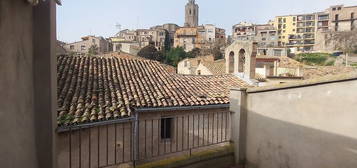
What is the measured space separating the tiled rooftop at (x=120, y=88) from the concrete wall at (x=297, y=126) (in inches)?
211

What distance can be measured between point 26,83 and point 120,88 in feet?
27.9

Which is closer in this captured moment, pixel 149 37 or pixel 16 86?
pixel 16 86

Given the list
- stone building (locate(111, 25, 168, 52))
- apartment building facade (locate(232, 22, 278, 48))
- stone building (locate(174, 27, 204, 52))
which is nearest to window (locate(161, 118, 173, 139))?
stone building (locate(174, 27, 204, 52))

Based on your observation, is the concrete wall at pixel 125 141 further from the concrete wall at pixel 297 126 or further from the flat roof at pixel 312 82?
the flat roof at pixel 312 82

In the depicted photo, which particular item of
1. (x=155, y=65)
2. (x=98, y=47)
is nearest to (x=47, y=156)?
(x=155, y=65)

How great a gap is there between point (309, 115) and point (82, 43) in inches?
2547

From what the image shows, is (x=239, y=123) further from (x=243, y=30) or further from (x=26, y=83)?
(x=243, y=30)

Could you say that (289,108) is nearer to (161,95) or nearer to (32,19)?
(32,19)

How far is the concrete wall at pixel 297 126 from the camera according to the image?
3.30 m

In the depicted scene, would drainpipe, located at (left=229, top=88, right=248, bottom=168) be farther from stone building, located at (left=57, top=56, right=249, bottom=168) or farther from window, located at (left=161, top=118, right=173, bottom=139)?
window, located at (left=161, top=118, right=173, bottom=139)

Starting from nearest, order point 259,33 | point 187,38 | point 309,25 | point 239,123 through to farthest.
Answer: point 239,123 → point 187,38 → point 309,25 → point 259,33

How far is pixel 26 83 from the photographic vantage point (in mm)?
3049

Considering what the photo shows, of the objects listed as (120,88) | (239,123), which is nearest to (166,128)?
(120,88)

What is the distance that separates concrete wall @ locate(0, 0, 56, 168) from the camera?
8.53 ft
